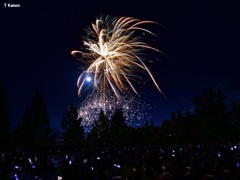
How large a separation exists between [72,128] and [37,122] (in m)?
9.38

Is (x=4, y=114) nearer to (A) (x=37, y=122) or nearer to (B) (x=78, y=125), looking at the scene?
(A) (x=37, y=122)

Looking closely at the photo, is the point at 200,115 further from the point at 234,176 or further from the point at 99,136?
the point at 234,176

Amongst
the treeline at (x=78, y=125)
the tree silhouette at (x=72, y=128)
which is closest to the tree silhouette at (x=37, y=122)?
the treeline at (x=78, y=125)

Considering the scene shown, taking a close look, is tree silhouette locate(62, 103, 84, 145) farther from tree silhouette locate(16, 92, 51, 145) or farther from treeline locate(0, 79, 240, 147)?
tree silhouette locate(16, 92, 51, 145)

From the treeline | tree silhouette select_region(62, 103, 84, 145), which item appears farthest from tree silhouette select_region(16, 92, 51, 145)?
tree silhouette select_region(62, 103, 84, 145)

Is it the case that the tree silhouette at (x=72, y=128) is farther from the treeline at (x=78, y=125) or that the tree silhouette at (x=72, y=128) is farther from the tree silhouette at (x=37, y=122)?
the tree silhouette at (x=37, y=122)

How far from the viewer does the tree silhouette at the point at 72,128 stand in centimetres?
5788

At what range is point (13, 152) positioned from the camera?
110 ft

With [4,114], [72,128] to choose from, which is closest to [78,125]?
[72,128]

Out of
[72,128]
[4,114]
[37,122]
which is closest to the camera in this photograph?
[4,114]

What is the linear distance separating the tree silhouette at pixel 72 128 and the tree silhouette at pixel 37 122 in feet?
23.1

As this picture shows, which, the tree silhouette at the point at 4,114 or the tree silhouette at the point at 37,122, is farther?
the tree silhouette at the point at 37,122

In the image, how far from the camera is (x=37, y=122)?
1977 inches

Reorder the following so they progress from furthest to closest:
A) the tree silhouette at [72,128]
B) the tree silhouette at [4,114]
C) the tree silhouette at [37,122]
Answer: the tree silhouette at [72,128] → the tree silhouette at [37,122] → the tree silhouette at [4,114]
